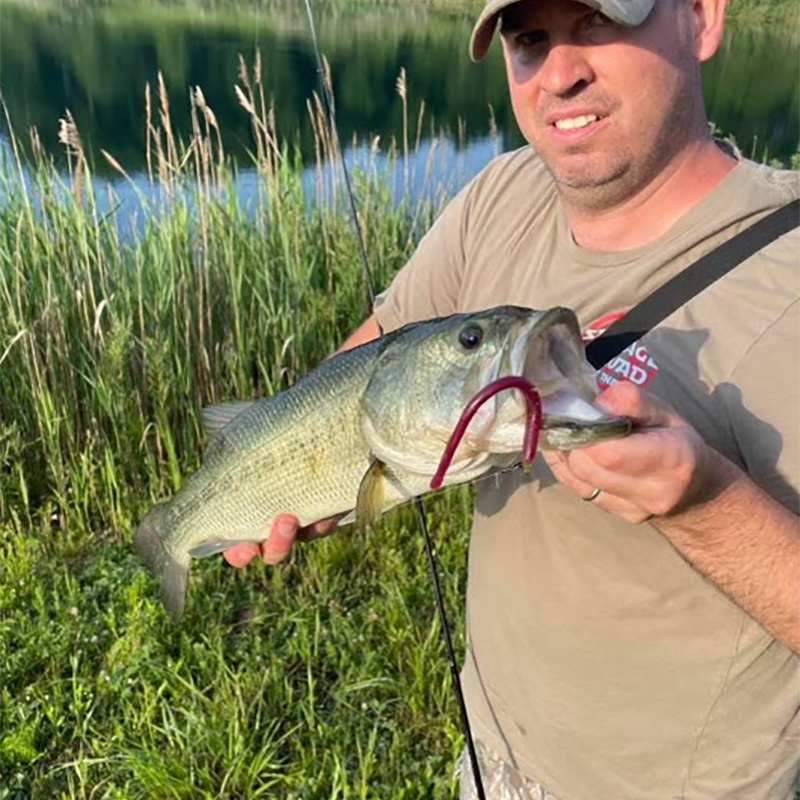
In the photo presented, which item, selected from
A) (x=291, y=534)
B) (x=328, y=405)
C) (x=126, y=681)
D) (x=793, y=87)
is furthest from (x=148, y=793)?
(x=793, y=87)

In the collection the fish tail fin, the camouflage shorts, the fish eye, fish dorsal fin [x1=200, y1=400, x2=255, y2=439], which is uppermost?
the fish eye

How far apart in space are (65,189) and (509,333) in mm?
3865

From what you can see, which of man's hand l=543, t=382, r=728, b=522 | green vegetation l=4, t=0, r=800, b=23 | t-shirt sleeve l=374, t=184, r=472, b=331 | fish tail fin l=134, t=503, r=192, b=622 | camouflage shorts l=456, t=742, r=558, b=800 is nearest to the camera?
man's hand l=543, t=382, r=728, b=522

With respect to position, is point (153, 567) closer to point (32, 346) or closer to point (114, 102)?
point (32, 346)

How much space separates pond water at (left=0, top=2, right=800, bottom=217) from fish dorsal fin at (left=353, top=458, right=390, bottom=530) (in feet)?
25.2

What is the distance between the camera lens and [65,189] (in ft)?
15.0

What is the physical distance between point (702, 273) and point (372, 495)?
2.57ft

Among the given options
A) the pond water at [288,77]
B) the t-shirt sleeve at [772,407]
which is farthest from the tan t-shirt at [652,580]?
the pond water at [288,77]

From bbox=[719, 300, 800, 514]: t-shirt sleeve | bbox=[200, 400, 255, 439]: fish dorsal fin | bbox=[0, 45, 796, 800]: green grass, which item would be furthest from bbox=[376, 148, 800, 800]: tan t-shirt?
bbox=[0, 45, 796, 800]: green grass

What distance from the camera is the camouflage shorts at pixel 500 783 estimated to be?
1902 mm

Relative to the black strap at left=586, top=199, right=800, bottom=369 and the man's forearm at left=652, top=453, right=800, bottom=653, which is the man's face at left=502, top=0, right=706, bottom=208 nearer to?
the black strap at left=586, top=199, right=800, bottom=369

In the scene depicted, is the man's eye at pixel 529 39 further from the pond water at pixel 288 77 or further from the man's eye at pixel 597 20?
the pond water at pixel 288 77

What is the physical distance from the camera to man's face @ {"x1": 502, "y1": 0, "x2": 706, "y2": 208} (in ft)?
5.60

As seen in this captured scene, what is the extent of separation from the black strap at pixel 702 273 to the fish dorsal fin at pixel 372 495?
0.54 m
